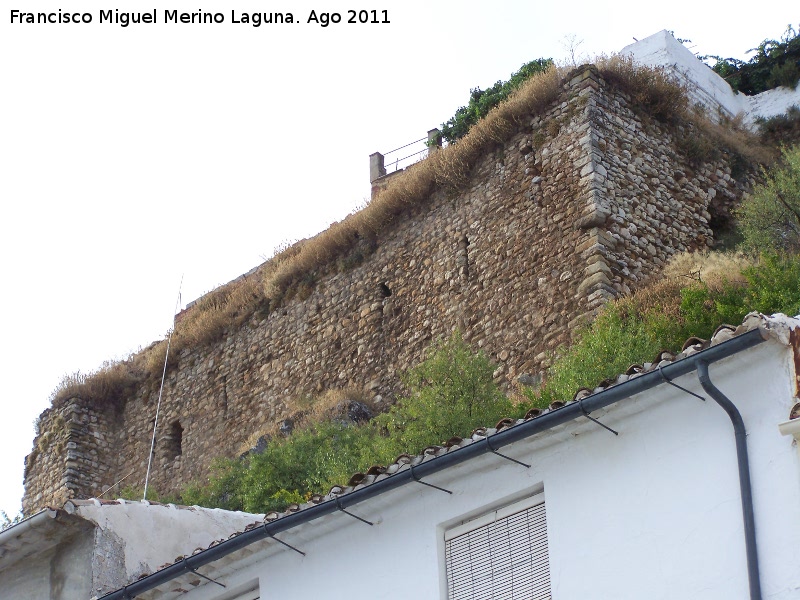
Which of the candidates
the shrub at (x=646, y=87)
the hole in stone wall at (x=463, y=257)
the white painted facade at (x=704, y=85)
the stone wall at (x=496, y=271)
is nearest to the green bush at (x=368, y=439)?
the stone wall at (x=496, y=271)

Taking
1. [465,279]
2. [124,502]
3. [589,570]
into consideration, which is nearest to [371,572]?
[589,570]

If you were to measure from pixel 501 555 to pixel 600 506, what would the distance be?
86 cm

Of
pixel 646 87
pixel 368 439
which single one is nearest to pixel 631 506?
pixel 368 439

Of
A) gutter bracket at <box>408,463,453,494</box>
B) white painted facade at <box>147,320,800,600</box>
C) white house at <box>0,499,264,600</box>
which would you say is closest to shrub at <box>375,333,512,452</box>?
white house at <box>0,499,264,600</box>

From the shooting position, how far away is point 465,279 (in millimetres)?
18594

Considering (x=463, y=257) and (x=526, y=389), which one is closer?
(x=526, y=389)

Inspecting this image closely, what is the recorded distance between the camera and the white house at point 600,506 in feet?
24.4

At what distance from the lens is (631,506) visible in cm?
805

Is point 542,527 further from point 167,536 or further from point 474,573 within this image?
point 167,536

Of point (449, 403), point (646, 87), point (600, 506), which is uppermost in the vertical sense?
point (646, 87)

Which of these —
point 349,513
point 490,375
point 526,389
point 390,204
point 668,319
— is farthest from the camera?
point 390,204

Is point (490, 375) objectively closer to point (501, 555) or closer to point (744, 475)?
point (501, 555)

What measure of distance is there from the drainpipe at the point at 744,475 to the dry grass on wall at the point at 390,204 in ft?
37.3

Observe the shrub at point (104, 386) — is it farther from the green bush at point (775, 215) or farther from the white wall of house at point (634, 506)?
the white wall of house at point (634, 506)
